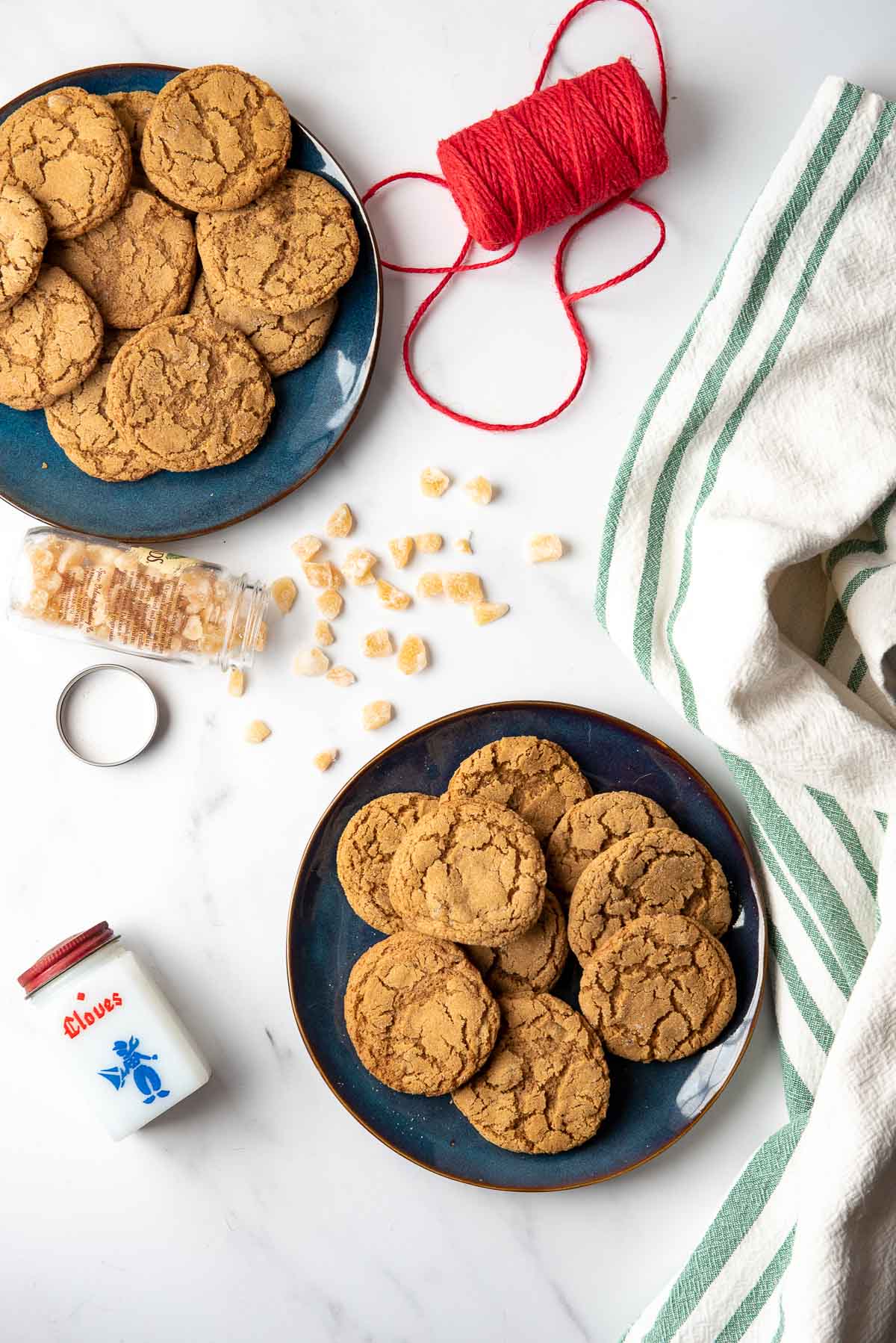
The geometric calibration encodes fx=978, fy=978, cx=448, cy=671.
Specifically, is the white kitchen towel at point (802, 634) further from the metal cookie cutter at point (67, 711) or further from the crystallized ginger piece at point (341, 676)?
the metal cookie cutter at point (67, 711)

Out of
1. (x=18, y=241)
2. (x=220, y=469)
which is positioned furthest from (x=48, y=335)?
(x=220, y=469)

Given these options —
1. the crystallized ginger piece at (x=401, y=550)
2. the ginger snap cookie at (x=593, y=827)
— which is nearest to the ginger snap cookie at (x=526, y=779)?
the ginger snap cookie at (x=593, y=827)

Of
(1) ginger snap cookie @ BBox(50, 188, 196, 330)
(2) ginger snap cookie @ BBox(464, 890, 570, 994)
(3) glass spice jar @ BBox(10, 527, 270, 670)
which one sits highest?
(1) ginger snap cookie @ BBox(50, 188, 196, 330)

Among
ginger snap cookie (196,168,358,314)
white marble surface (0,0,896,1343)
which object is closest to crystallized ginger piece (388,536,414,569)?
white marble surface (0,0,896,1343)

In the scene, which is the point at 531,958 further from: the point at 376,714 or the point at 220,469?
the point at 220,469

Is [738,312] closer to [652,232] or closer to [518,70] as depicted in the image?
[652,232]

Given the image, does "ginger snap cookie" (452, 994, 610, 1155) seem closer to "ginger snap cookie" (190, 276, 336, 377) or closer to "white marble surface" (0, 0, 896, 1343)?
"white marble surface" (0, 0, 896, 1343)

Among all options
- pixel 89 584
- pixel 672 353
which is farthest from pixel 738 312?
pixel 89 584
